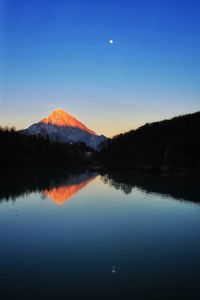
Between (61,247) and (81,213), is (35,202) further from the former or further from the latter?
(61,247)

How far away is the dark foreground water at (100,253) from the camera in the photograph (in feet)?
50.2

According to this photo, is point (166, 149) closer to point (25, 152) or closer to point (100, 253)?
point (25, 152)

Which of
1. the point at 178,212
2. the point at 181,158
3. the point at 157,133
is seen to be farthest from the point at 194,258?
the point at 157,133

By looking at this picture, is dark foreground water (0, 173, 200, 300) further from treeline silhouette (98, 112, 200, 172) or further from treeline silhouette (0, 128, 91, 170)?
treeline silhouette (98, 112, 200, 172)

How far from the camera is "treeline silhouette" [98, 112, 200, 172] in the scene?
131938 millimetres

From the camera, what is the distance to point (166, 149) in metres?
157

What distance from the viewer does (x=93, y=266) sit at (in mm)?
18344

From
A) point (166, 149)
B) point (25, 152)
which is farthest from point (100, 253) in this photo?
point (166, 149)

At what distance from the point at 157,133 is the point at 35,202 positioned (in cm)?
14454

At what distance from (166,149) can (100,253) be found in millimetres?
140167

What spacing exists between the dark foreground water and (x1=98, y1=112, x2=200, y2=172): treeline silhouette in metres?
87.4

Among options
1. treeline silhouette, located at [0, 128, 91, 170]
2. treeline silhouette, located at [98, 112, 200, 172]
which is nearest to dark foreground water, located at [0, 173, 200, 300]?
treeline silhouette, located at [0, 128, 91, 170]

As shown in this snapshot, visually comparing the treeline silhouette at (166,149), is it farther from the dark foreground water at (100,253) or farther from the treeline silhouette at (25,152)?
the dark foreground water at (100,253)

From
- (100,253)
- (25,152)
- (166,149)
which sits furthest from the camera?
(166,149)
